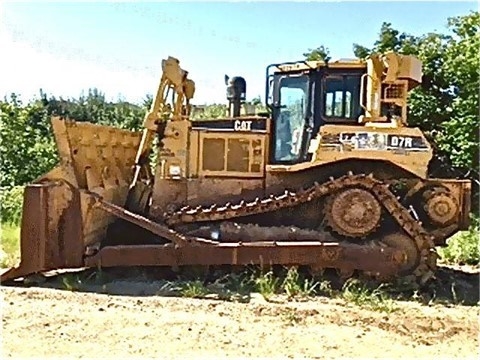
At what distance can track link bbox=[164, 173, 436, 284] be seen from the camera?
8.62 m

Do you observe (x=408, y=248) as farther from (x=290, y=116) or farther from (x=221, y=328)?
(x=221, y=328)

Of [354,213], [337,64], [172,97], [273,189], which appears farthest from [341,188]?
[172,97]

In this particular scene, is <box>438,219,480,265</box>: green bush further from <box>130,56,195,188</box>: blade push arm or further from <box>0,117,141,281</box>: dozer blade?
<box>0,117,141,281</box>: dozer blade

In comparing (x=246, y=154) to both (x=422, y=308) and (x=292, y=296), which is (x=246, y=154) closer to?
(x=292, y=296)

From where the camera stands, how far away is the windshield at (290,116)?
9352 mm

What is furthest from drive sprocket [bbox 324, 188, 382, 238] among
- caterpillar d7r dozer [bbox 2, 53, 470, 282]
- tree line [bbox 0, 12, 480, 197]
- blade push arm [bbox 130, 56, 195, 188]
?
tree line [bbox 0, 12, 480, 197]

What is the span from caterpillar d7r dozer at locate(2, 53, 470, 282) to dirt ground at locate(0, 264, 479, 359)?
28.6 inches

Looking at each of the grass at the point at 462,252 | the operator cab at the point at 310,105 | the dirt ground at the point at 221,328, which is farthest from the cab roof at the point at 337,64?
the grass at the point at 462,252

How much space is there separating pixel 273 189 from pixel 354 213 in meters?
1.12

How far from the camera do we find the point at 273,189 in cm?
934

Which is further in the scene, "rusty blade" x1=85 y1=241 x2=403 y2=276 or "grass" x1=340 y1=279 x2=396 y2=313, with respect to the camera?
"rusty blade" x1=85 y1=241 x2=403 y2=276

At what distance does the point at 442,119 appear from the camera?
16.9 meters

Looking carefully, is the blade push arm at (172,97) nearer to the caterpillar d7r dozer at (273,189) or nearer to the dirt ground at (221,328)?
the caterpillar d7r dozer at (273,189)

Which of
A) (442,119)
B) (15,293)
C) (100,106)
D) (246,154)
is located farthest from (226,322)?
(100,106)
